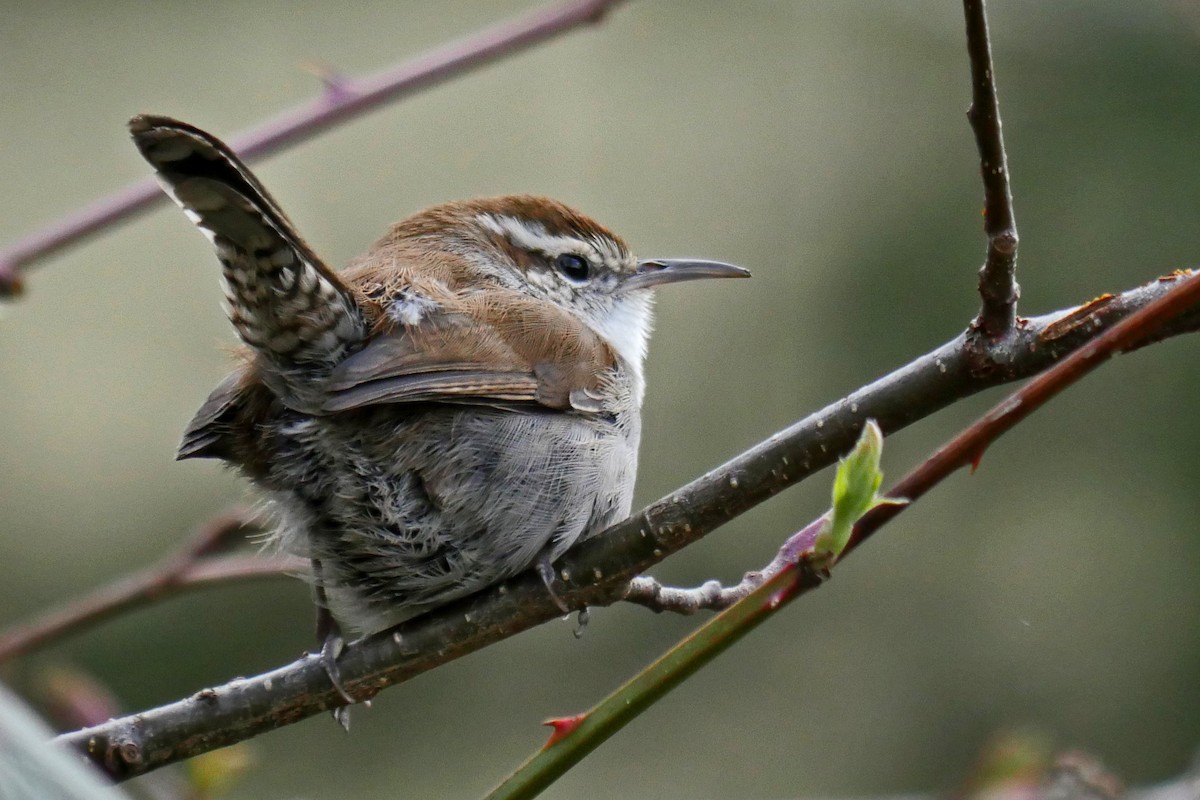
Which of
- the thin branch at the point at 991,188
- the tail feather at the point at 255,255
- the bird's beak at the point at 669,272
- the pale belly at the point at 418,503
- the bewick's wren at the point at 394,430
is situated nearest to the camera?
the thin branch at the point at 991,188

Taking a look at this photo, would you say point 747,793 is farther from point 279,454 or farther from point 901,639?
point 279,454

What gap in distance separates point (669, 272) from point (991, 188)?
2389 mm

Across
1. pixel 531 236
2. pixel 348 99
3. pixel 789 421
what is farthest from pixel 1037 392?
pixel 789 421

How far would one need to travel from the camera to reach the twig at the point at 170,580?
2523 millimetres

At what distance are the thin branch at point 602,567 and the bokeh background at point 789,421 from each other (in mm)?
4696

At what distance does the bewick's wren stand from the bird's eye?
0.76 metres

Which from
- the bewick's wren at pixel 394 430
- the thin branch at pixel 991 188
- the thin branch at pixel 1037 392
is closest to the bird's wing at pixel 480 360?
the bewick's wren at pixel 394 430

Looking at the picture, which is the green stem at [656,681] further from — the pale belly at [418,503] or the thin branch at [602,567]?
the pale belly at [418,503]

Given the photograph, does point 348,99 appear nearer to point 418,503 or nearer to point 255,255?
point 255,255

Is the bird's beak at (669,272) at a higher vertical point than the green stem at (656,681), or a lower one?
higher

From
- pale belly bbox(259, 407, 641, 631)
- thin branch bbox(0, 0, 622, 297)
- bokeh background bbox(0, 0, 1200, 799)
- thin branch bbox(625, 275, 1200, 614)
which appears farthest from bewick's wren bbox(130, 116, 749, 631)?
bokeh background bbox(0, 0, 1200, 799)

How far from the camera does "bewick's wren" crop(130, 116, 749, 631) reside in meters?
2.72

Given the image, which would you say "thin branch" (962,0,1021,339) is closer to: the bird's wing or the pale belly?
the pale belly

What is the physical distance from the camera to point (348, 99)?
9.42ft
